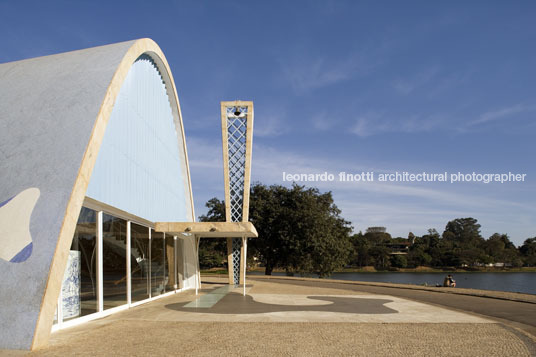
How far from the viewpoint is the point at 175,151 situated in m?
19.9

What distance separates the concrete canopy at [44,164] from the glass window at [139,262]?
5059 millimetres

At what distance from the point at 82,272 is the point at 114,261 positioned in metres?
1.79

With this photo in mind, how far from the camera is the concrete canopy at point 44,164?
23.7 ft

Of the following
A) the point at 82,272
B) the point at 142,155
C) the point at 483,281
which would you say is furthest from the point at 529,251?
the point at 82,272

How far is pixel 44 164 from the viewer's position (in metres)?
8.23

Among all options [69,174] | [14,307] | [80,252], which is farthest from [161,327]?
[69,174]

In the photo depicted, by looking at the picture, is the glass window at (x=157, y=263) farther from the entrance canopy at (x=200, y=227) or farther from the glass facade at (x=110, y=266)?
the entrance canopy at (x=200, y=227)

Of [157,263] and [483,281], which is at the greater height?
[157,263]

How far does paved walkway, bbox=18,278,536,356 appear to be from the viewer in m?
7.20

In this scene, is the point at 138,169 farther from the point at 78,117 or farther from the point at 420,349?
the point at 420,349

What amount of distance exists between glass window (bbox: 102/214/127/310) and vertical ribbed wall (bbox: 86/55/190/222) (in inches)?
21.7

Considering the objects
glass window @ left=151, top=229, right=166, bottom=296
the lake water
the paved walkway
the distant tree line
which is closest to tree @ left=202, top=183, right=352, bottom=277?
the distant tree line

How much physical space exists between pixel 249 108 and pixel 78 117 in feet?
47.3

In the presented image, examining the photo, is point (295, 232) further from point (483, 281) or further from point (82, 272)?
point (483, 281)
